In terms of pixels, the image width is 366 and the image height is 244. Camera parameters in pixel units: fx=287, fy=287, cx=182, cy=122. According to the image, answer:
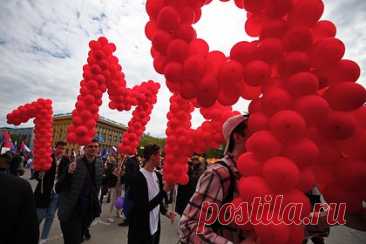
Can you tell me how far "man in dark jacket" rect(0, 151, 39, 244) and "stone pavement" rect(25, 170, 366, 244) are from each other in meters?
4.19

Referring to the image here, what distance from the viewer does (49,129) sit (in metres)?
6.74

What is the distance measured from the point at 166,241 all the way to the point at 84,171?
3082 millimetres

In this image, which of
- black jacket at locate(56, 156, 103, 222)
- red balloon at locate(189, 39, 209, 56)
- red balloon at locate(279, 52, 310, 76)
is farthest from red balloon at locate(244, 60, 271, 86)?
black jacket at locate(56, 156, 103, 222)

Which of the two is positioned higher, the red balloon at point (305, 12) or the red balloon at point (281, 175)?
the red balloon at point (305, 12)

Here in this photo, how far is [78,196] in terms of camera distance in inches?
154

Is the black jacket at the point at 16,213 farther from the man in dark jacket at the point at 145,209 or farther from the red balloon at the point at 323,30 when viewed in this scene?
the red balloon at the point at 323,30

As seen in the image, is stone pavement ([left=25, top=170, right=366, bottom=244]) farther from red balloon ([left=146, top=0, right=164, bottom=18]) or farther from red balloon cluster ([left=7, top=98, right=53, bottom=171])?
red balloon ([left=146, top=0, right=164, bottom=18])

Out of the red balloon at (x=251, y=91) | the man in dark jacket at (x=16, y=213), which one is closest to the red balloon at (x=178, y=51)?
the red balloon at (x=251, y=91)

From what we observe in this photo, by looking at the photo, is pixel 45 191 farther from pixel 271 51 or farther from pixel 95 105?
pixel 271 51

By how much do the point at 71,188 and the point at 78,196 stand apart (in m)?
0.18

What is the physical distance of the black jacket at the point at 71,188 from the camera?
12.7 ft

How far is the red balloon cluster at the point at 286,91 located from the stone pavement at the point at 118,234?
4851 mm

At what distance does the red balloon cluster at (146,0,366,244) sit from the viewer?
1.55m

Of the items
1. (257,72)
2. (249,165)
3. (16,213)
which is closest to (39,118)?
(16,213)
